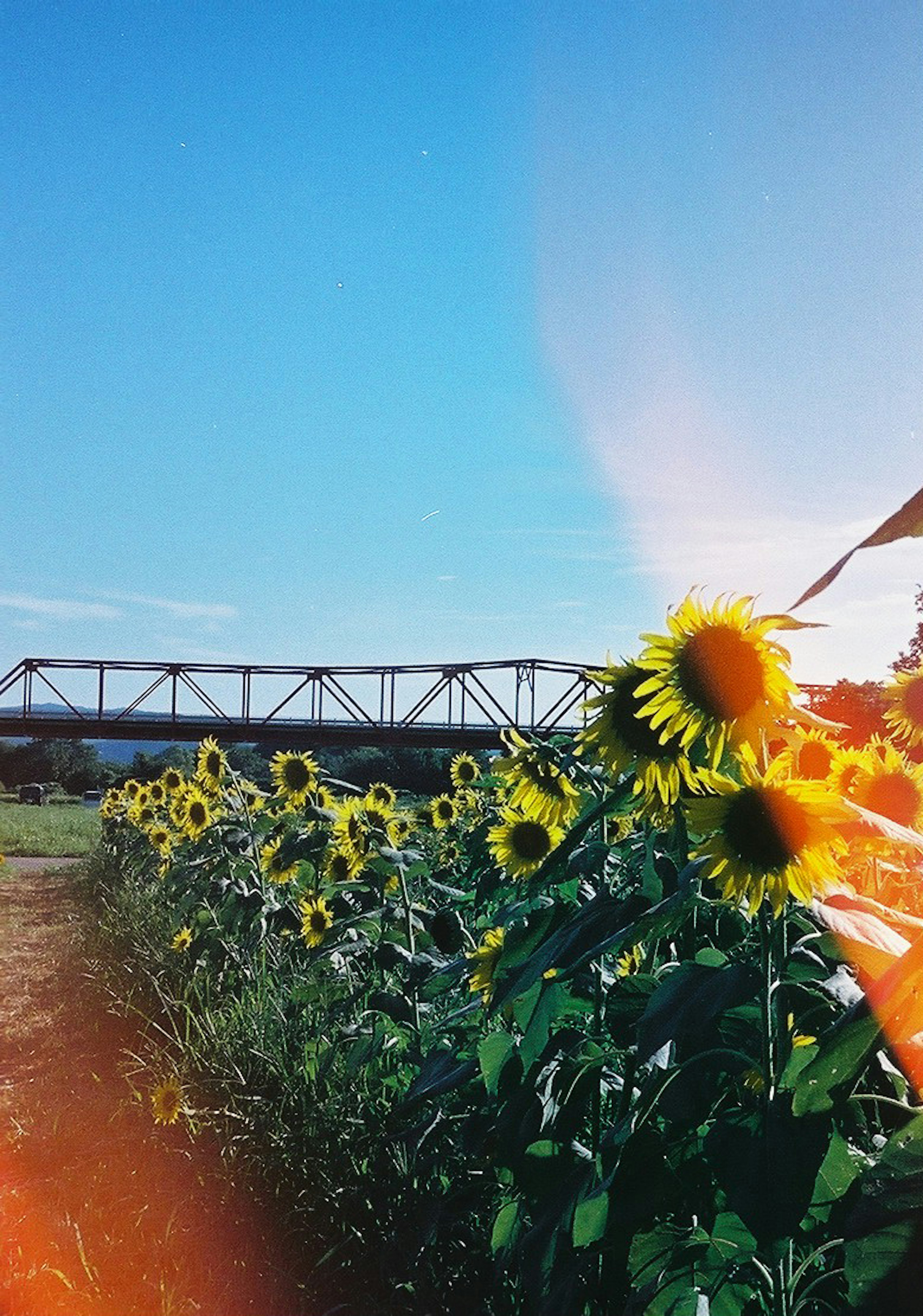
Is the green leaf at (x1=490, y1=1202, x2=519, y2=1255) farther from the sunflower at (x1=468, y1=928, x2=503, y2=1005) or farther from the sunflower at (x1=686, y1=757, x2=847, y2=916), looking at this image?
the sunflower at (x1=686, y1=757, x2=847, y2=916)

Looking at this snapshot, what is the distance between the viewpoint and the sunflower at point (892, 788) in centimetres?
226

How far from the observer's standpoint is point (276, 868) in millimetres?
5168

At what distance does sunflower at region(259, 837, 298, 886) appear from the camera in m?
5.12

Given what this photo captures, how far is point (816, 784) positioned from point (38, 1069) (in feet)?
16.1

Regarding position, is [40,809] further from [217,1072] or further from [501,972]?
[501,972]

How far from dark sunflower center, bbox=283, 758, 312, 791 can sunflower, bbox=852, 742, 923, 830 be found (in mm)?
3318

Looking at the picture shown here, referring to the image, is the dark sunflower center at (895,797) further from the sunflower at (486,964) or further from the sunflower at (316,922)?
the sunflower at (316,922)

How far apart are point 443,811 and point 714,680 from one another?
4.67 metres

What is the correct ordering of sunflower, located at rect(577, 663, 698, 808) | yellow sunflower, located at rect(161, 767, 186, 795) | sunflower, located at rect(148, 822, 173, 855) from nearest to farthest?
1. sunflower, located at rect(577, 663, 698, 808)
2. sunflower, located at rect(148, 822, 173, 855)
3. yellow sunflower, located at rect(161, 767, 186, 795)

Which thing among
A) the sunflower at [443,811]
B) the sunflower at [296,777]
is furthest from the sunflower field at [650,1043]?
the sunflower at [443,811]

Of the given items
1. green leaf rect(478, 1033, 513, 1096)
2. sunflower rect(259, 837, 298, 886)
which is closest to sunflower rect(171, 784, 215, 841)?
sunflower rect(259, 837, 298, 886)

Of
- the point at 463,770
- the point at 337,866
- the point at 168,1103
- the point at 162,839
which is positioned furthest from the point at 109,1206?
the point at 162,839

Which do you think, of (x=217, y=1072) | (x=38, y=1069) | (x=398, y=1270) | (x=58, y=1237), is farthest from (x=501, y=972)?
(x=38, y=1069)

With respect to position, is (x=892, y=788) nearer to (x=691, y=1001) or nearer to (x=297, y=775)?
(x=691, y=1001)
